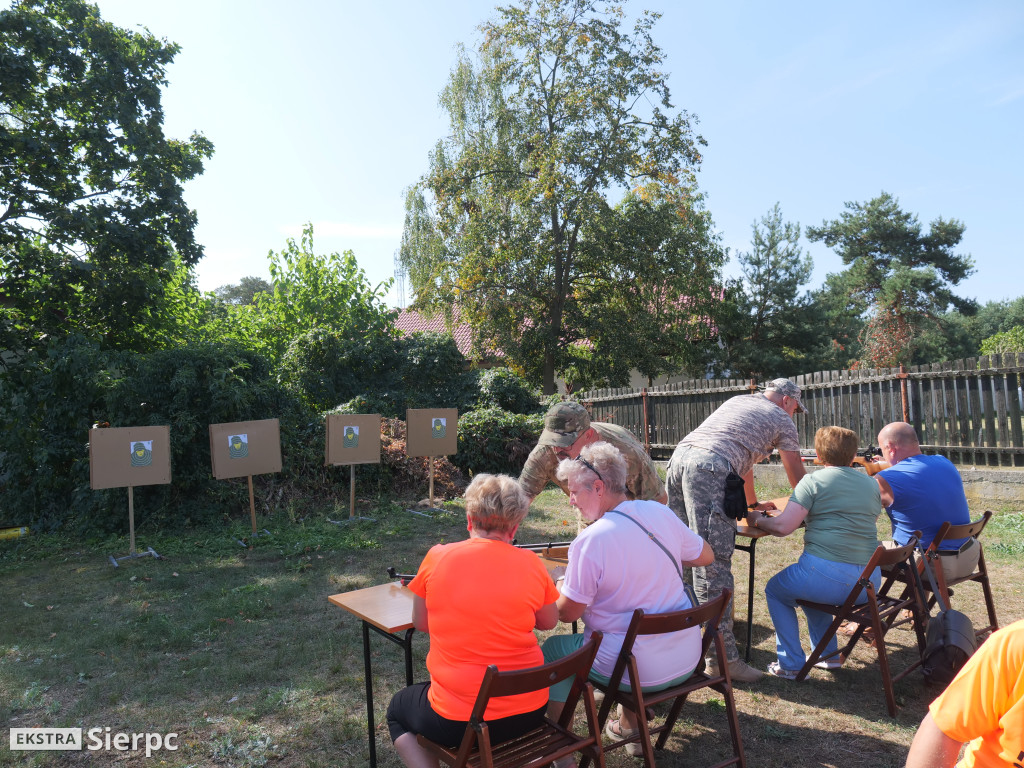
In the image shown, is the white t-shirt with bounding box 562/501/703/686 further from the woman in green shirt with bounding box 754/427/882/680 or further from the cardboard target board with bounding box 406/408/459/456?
the cardboard target board with bounding box 406/408/459/456

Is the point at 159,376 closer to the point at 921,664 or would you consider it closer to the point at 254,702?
the point at 254,702

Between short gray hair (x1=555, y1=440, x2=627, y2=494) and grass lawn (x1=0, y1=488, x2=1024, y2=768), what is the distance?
142 centimetres

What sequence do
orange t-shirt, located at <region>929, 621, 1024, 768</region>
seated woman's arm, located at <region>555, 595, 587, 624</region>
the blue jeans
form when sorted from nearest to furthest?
1. orange t-shirt, located at <region>929, 621, 1024, 768</region>
2. seated woman's arm, located at <region>555, 595, 587, 624</region>
3. the blue jeans

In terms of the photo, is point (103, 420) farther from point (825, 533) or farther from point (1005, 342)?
point (1005, 342)

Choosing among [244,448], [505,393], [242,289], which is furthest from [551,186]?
[242,289]

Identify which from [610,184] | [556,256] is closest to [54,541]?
[556,256]

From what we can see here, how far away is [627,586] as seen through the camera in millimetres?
2752

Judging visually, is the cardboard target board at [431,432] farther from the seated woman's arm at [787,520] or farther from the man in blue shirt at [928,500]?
the man in blue shirt at [928,500]

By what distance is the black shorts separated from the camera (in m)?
2.37

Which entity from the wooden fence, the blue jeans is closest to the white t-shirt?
the blue jeans

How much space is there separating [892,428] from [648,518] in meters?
2.42

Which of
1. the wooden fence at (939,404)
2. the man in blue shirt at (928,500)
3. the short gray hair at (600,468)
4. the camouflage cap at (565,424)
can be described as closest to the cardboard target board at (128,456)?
the camouflage cap at (565,424)

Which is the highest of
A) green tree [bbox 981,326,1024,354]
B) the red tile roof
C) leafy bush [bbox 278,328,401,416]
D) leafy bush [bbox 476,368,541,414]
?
the red tile roof

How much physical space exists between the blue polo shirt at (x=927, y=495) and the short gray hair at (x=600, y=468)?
2.28 metres
